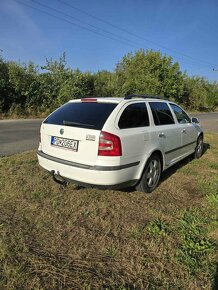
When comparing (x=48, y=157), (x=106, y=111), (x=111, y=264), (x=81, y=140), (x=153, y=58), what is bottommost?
(x=111, y=264)

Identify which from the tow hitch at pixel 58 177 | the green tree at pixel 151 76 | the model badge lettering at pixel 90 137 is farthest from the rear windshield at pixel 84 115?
the green tree at pixel 151 76

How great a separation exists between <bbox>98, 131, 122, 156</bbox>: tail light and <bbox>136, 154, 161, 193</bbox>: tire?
86 cm

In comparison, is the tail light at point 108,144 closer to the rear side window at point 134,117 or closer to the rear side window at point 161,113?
the rear side window at point 134,117

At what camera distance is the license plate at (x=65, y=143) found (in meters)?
3.56

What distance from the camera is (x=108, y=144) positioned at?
335 cm

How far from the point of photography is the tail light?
11.0 ft

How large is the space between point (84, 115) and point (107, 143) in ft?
2.21

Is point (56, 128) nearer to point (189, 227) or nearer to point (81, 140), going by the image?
point (81, 140)

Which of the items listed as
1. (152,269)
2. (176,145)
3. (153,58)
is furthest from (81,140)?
(153,58)

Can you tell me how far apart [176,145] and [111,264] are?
10.4ft

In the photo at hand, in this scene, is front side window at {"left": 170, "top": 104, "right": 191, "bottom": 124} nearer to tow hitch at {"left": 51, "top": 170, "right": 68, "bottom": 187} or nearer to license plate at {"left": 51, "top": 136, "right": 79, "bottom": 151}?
license plate at {"left": 51, "top": 136, "right": 79, "bottom": 151}

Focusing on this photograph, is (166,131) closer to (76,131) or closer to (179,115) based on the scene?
(179,115)

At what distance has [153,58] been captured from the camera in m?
30.7

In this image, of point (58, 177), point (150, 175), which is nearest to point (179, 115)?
point (150, 175)
